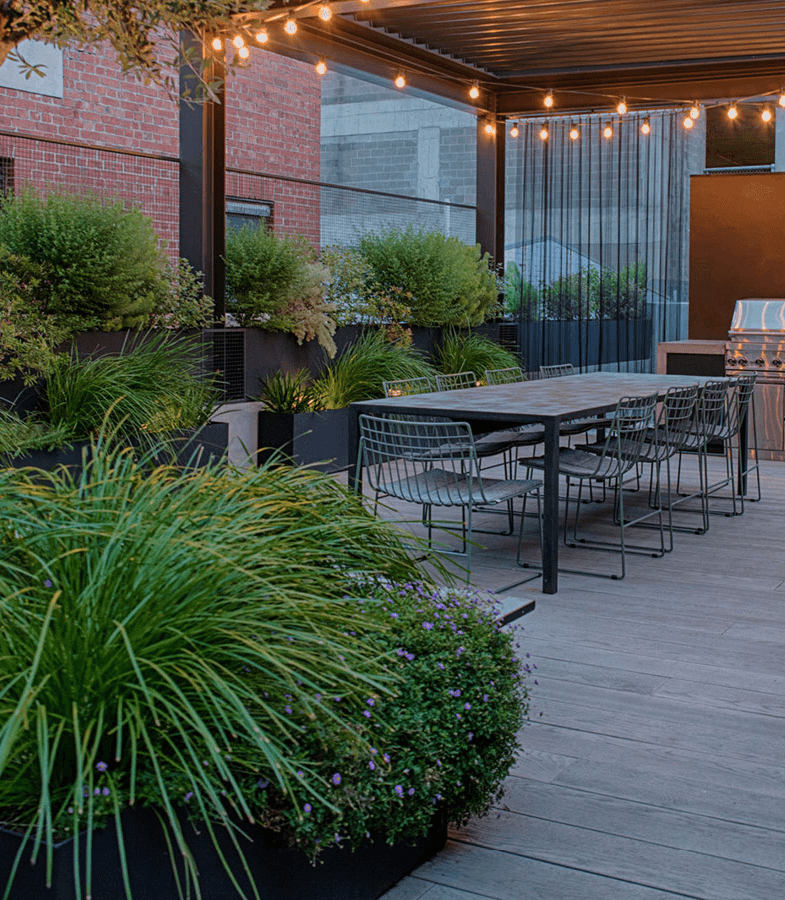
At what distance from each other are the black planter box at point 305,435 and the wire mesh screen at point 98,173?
2897 mm

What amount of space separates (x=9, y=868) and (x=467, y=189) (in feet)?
50.7

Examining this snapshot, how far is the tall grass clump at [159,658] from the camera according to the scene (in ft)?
6.64

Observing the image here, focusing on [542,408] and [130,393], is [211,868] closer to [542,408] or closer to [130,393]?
[542,408]

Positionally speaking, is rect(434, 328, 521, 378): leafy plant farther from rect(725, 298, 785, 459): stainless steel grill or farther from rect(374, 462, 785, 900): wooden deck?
rect(374, 462, 785, 900): wooden deck

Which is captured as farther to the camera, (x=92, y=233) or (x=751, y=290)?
(x=751, y=290)

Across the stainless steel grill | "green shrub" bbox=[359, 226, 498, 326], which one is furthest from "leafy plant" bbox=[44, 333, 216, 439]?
the stainless steel grill

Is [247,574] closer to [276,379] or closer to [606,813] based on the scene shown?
[606,813]

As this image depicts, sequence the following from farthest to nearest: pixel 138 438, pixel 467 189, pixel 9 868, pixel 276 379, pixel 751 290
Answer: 1. pixel 467 189
2. pixel 751 290
3. pixel 276 379
4. pixel 138 438
5. pixel 9 868

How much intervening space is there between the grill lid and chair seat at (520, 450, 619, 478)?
3.90m

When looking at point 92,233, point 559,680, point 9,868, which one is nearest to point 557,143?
point 92,233

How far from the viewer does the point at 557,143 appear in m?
11.8

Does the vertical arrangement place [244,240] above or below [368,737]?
above

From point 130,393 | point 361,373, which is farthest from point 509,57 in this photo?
point 130,393

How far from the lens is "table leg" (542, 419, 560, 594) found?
544cm
